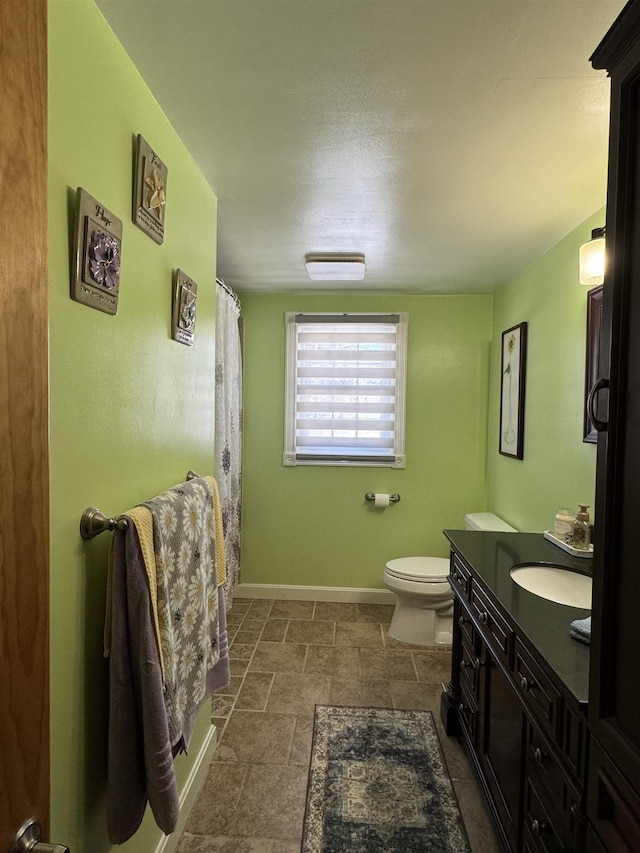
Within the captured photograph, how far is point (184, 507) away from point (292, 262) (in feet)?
6.48

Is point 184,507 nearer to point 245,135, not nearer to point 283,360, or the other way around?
point 245,135

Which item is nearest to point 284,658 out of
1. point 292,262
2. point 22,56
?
point 292,262

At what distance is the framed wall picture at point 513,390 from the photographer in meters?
2.87

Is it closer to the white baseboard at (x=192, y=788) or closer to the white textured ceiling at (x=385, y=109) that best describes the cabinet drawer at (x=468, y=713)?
the white baseboard at (x=192, y=788)

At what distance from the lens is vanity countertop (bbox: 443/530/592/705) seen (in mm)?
1105

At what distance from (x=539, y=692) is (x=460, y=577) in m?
0.86

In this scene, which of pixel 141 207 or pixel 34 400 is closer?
pixel 34 400

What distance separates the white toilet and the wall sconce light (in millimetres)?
1655

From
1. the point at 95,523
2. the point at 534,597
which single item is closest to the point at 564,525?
the point at 534,597

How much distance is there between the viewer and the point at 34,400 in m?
0.58

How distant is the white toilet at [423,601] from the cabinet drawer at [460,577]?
759 mm

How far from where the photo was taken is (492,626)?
1591mm

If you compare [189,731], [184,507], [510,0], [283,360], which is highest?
[510,0]

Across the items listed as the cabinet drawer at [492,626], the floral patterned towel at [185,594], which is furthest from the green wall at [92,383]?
the cabinet drawer at [492,626]
